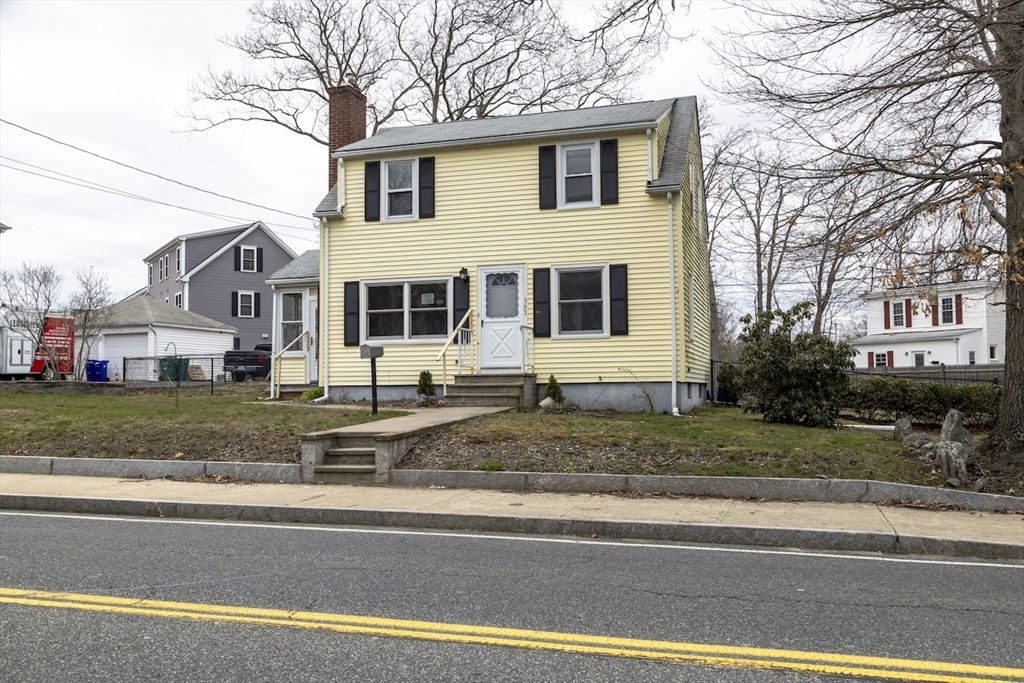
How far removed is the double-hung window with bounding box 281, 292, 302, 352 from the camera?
22.3 meters

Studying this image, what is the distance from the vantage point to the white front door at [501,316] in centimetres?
1819

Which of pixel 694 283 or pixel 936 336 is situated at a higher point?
pixel 694 283

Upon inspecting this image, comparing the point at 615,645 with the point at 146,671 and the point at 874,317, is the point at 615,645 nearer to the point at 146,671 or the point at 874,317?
the point at 146,671

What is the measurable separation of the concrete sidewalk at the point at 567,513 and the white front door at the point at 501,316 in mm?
7806

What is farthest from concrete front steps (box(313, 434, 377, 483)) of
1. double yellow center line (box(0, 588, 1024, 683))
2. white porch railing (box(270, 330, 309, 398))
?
white porch railing (box(270, 330, 309, 398))

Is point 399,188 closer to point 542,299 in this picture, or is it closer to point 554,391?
point 542,299

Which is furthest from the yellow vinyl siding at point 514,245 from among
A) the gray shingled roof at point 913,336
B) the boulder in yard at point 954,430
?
the gray shingled roof at point 913,336

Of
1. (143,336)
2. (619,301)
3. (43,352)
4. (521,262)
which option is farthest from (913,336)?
(43,352)

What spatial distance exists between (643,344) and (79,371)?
2117cm

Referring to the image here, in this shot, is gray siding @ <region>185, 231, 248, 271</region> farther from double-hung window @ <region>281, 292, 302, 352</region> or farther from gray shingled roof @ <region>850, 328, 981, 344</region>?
gray shingled roof @ <region>850, 328, 981, 344</region>

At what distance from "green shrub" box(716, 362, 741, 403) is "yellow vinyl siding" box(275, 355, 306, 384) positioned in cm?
1176

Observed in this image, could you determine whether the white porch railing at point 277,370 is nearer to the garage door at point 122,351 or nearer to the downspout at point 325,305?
the downspout at point 325,305

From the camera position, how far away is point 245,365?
3409 cm

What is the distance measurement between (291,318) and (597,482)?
47.3 ft
